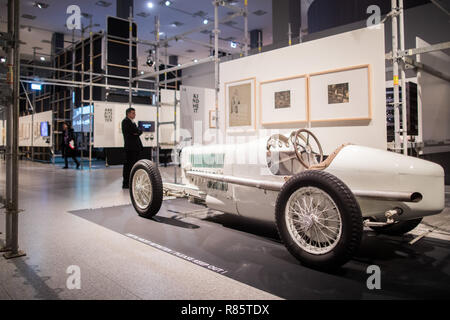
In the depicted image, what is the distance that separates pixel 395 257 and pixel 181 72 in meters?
16.5

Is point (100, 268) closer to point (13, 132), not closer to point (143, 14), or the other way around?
point (13, 132)

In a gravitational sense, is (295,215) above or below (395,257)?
above

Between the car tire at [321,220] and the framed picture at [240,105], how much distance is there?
2809 mm

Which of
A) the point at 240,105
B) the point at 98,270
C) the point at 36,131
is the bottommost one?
the point at 98,270

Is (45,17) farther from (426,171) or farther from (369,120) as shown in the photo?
(426,171)

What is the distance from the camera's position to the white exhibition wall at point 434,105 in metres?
4.62

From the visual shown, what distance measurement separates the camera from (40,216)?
4.32m

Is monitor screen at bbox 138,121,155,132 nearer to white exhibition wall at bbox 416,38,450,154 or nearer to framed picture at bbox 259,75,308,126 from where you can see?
framed picture at bbox 259,75,308,126

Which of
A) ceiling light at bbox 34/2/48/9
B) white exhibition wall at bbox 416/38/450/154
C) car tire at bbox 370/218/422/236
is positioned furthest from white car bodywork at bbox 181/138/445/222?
ceiling light at bbox 34/2/48/9

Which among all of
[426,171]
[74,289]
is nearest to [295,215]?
[426,171]

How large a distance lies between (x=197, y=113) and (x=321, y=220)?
5.64 meters

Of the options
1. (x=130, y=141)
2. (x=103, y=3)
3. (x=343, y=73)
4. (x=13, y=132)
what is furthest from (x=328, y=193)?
(x=103, y=3)

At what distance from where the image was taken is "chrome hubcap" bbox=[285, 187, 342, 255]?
Answer: 2.49 m

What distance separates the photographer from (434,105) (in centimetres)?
497
